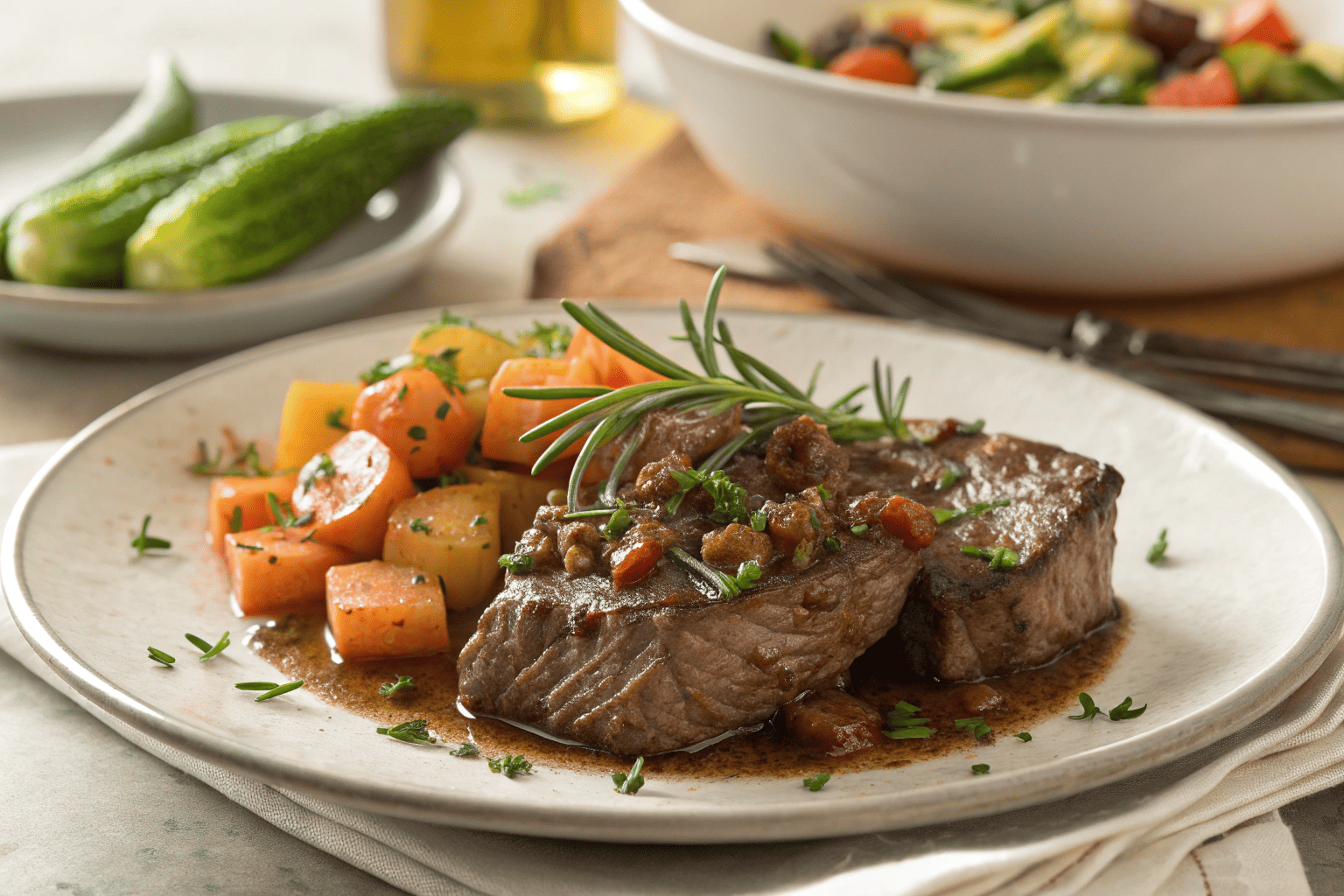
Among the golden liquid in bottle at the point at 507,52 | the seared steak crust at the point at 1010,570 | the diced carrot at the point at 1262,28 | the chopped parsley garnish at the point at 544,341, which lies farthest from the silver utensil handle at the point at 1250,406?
the golden liquid in bottle at the point at 507,52

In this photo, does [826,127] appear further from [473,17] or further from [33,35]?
[33,35]

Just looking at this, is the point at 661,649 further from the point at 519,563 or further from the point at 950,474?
the point at 950,474

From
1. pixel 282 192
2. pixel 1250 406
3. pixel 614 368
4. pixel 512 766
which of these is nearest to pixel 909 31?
pixel 1250 406

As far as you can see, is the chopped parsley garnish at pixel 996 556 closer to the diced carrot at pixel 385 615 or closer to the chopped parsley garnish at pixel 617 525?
the chopped parsley garnish at pixel 617 525

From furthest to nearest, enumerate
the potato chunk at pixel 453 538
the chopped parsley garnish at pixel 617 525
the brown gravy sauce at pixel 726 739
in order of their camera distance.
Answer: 1. the potato chunk at pixel 453 538
2. the chopped parsley garnish at pixel 617 525
3. the brown gravy sauce at pixel 726 739

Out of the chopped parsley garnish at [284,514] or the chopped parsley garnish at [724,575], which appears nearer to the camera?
the chopped parsley garnish at [724,575]

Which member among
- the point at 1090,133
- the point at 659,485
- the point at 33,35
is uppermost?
the point at 1090,133

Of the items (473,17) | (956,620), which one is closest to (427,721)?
(956,620)
